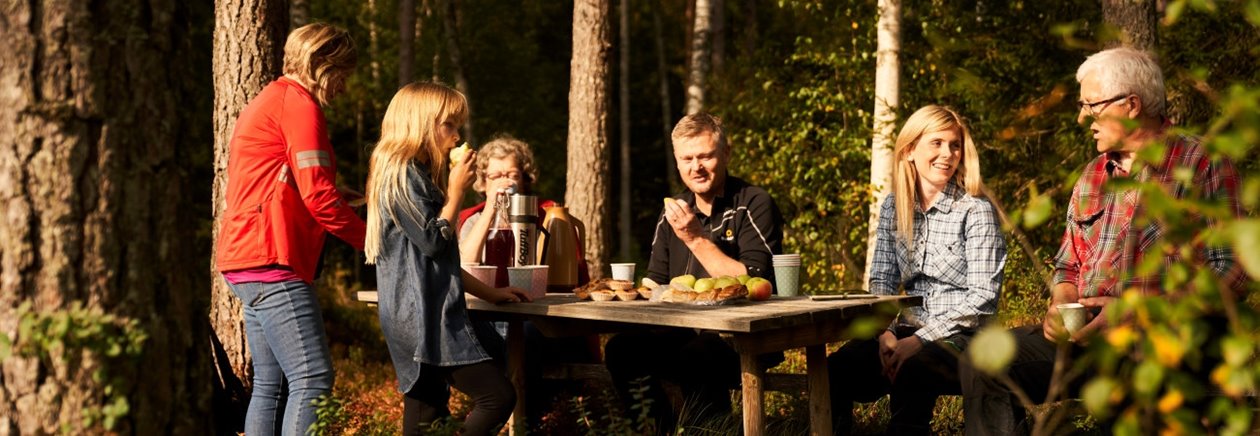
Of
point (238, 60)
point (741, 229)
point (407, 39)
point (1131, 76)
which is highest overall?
point (407, 39)

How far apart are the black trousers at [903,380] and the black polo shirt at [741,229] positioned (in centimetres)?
52

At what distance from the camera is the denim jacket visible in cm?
443

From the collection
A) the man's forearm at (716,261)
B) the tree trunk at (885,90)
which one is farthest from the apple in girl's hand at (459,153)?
the tree trunk at (885,90)

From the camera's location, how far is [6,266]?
9.09ft

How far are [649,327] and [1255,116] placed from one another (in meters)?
3.76

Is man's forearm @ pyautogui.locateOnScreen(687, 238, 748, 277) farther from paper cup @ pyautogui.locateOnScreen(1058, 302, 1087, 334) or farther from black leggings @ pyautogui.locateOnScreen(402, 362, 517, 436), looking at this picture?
paper cup @ pyautogui.locateOnScreen(1058, 302, 1087, 334)

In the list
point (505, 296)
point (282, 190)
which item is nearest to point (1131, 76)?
point (505, 296)

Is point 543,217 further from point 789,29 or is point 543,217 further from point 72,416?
point 789,29

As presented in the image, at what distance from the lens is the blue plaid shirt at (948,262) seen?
4.72m

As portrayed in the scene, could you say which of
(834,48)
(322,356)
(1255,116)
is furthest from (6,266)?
(834,48)

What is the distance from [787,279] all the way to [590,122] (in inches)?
176

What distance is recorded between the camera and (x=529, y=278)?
495cm

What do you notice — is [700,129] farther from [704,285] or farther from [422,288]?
[422,288]

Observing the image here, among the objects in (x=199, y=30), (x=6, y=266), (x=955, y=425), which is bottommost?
(x=955, y=425)
